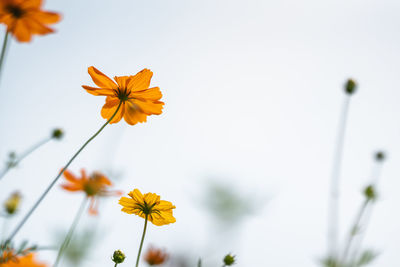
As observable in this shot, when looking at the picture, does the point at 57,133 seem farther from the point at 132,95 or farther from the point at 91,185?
the point at 132,95

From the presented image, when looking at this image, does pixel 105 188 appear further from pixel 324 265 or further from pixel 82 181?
pixel 324 265

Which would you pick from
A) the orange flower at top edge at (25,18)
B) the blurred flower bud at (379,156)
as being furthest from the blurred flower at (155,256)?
the blurred flower bud at (379,156)

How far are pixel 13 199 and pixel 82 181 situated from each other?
50 centimetres

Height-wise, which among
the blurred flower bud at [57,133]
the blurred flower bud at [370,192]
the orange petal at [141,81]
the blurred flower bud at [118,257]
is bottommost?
the blurred flower bud at [118,257]

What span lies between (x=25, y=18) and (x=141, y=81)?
0.98 ft

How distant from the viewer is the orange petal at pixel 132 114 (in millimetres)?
926

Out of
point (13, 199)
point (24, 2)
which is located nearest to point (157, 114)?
point (24, 2)

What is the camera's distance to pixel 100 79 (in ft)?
2.90

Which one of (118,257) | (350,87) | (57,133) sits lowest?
(118,257)

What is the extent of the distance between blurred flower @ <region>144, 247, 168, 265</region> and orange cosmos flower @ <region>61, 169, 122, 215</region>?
0.69ft

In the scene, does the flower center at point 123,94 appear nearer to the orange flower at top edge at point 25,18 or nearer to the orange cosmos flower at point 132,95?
the orange cosmos flower at point 132,95

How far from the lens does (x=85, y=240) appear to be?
1.74 m

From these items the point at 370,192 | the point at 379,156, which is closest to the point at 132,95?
the point at 370,192

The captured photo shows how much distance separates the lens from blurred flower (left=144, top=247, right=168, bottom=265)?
1121 mm
